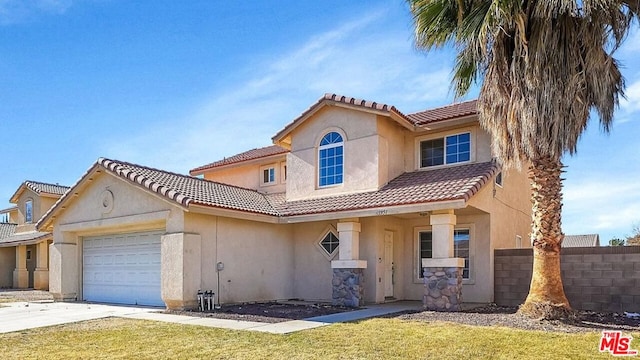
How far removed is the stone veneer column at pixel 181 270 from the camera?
50.4 ft

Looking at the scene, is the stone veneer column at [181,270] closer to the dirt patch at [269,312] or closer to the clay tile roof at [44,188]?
the dirt patch at [269,312]

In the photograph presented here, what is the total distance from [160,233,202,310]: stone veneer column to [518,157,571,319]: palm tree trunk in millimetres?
9399

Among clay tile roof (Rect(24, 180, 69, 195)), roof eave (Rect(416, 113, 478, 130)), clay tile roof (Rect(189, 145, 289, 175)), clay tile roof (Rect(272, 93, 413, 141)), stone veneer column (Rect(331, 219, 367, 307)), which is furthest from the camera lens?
clay tile roof (Rect(24, 180, 69, 195))

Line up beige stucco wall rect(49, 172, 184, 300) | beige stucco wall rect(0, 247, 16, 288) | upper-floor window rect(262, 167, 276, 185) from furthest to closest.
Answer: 1. beige stucco wall rect(0, 247, 16, 288)
2. upper-floor window rect(262, 167, 276, 185)
3. beige stucco wall rect(49, 172, 184, 300)

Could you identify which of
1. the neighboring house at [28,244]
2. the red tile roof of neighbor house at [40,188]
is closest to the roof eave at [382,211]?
the neighboring house at [28,244]

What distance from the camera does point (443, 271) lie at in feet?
48.9

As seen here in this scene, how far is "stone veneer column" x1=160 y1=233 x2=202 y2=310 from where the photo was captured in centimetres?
1537

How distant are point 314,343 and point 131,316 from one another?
23.2 ft

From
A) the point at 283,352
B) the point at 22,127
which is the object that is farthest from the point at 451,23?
the point at 22,127

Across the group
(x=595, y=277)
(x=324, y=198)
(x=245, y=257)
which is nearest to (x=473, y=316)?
(x=595, y=277)

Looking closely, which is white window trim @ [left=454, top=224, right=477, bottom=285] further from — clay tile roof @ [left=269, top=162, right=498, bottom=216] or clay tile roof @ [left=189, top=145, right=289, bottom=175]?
clay tile roof @ [left=189, top=145, right=289, bottom=175]

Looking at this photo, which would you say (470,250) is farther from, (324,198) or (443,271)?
(324,198)

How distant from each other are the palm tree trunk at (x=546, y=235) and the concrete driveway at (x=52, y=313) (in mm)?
11073

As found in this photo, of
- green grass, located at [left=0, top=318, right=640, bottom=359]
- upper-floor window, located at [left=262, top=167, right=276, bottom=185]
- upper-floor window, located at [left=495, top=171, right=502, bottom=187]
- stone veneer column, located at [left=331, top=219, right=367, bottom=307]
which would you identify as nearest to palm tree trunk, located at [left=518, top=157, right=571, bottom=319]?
green grass, located at [left=0, top=318, right=640, bottom=359]
